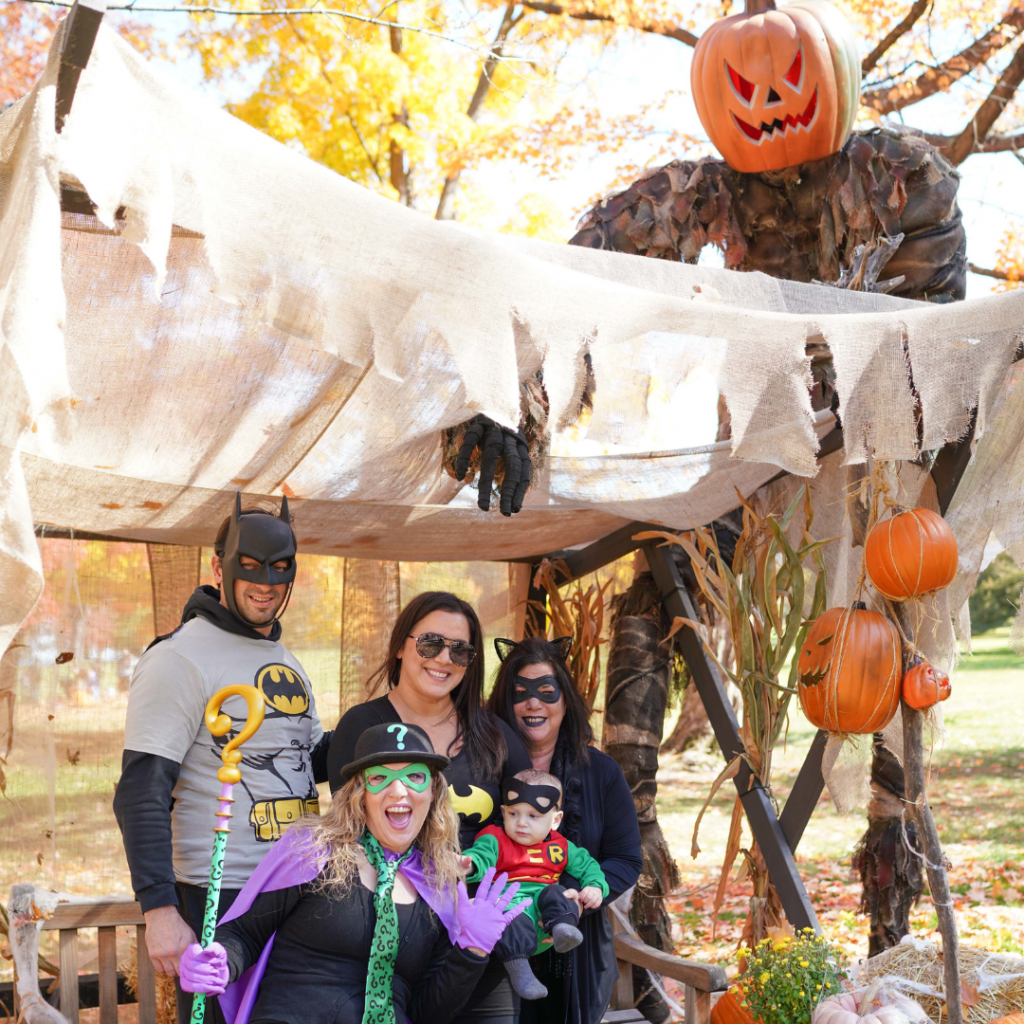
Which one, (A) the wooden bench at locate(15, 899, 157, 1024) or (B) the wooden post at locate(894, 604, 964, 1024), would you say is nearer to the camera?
(B) the wooden post at locate(894, 604, 964, 1024)

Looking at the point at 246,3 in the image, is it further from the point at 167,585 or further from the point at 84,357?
the point at 84,357

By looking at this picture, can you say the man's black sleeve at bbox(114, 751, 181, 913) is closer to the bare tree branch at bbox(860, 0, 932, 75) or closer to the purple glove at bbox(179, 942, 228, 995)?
the purple glove at bbox(179, 942, 228, 995)

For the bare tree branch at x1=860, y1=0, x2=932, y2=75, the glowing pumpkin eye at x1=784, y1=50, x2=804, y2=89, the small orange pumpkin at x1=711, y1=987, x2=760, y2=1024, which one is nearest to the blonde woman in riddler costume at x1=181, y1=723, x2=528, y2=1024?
the small orange pumpkin at x1=711, y1=987, x2=760, y2=1024

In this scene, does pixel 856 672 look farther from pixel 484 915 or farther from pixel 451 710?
pixel 484 915

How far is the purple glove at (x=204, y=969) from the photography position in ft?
6.43

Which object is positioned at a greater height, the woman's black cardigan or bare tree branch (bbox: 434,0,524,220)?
bare tree branch (bbox: 434,0,524,220)

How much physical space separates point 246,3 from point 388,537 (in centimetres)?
573

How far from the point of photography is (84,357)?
8.98ft

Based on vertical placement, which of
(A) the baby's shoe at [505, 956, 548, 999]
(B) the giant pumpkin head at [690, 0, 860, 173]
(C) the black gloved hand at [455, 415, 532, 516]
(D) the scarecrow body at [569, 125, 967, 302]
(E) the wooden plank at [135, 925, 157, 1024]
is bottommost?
(E) the wooden plank at [135, 925, 157, 1024]

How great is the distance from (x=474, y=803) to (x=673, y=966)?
33.0 inches

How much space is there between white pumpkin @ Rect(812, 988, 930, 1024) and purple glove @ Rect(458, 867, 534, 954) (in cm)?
97

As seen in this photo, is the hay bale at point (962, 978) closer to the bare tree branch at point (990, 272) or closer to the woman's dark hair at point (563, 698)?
the woman's dark hair at point (563, 698)

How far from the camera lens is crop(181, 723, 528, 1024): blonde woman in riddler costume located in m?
2.16

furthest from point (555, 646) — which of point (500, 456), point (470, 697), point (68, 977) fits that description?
point (68, 977)
